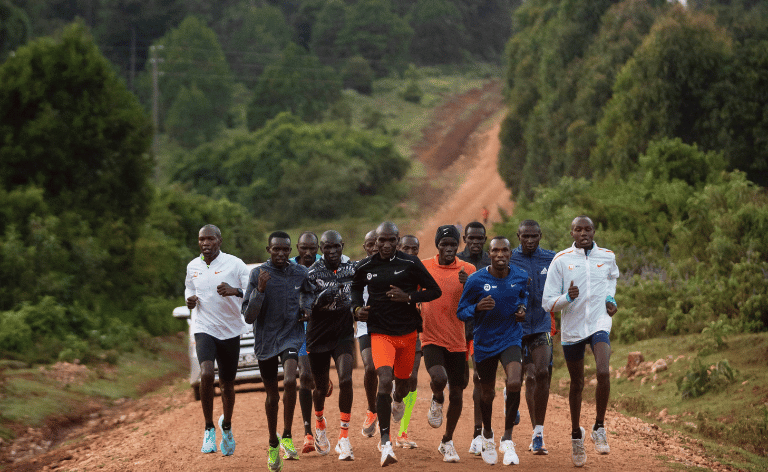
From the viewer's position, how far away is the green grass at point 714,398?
37.9 ft

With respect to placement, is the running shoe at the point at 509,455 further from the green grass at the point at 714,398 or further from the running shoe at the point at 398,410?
the green grass at the point at 714,398

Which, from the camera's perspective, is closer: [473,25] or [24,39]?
[24,39]

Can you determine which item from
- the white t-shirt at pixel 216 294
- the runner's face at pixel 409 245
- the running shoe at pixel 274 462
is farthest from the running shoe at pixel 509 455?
the white t-shirt at pixel 216 294

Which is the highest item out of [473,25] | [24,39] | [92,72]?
[473,25]

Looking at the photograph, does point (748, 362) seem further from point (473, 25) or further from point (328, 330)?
point (473, 25)

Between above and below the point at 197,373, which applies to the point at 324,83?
above

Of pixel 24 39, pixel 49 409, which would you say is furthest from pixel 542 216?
pixel 24 39

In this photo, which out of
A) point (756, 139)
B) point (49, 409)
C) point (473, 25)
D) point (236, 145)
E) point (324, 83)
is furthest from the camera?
point (473, 25)

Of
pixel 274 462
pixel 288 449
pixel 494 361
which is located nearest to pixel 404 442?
pixel 288 449

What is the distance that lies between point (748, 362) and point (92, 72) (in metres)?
17.4

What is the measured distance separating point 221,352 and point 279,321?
2.98 ft

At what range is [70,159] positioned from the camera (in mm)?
23469

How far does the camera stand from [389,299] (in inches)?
338

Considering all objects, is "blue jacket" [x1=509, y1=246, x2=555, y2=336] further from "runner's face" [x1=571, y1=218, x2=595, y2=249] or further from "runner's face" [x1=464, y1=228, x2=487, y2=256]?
"runner's face" [x1=571, y1=218, x2=595, y2=249]
